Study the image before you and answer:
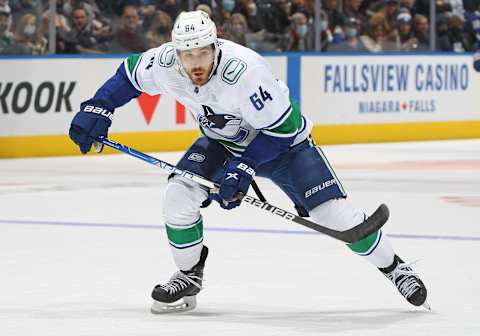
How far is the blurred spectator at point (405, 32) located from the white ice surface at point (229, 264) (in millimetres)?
5143

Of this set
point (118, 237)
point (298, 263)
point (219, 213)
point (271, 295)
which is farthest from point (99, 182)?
point (271, 295)

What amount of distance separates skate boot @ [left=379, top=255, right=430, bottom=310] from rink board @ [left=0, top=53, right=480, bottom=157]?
8.18 m

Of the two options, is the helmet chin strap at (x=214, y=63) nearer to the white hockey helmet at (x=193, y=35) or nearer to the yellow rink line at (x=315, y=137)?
the white hockey helmet at (x=193, y=35)

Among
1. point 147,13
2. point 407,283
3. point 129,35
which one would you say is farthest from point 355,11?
point 407,283

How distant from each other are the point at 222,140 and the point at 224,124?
0.50 ft

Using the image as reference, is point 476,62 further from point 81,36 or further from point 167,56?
point 167,56

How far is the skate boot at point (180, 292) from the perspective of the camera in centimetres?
579

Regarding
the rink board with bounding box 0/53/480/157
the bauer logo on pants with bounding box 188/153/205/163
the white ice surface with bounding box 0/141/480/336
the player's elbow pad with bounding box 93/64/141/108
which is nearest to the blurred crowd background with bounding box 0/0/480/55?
the rink board with bounding box 0/53/480/157

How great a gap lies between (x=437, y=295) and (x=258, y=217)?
3.20 meters

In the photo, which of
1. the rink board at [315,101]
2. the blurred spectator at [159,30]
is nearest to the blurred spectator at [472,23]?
the rink board at [315,101]

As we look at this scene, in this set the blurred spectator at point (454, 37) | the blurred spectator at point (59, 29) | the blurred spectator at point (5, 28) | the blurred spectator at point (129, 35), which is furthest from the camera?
the blurred spectator at point (454, 37)

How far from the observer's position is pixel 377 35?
1702cm

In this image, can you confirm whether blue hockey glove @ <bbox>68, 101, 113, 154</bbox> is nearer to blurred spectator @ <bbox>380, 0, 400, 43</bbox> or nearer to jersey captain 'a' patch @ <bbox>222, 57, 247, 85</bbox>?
jersey captain 'a' patch @ <bbox>222, 57, 247, 85</bbox>

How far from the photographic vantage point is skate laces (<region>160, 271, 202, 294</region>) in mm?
5820
